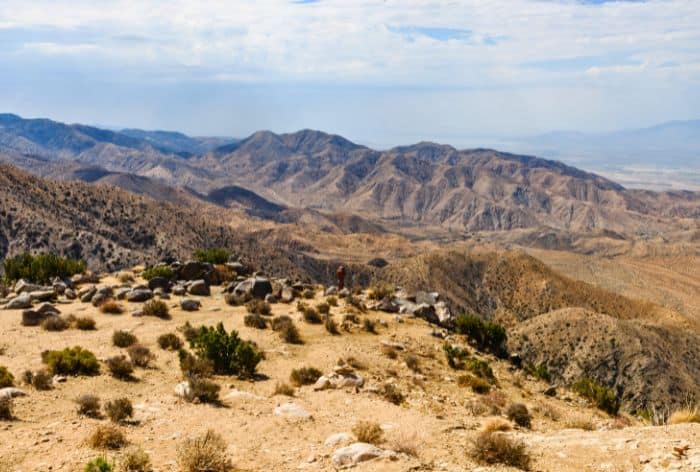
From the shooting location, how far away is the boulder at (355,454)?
9844 mm

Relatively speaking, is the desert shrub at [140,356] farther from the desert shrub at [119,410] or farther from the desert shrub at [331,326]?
the desert shrub at [331,326]

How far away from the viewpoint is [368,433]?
1083cm

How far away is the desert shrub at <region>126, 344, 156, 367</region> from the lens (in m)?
16.5

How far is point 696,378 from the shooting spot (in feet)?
185

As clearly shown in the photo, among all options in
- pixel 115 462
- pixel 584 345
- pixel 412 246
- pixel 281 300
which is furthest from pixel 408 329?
pixel 412 246

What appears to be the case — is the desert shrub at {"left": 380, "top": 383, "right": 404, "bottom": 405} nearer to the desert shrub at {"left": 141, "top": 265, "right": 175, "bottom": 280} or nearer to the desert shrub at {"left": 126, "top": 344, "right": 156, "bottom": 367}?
the desert shrub at {"left": 126, "top": 344, "right": 156, "bottom": 367}

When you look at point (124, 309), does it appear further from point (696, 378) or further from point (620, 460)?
point (696, 378)

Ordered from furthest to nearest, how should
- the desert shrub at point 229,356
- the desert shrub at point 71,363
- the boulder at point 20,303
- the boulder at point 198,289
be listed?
the boulder at point 198,289 → the boulder at point 20,303 → the desert shrub at point 229,356 → the desert shrub at point 71,363

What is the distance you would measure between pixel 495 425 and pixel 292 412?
499 cm

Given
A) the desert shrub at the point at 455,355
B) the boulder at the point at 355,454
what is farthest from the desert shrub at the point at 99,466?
the desert shrub at the point at 455,355

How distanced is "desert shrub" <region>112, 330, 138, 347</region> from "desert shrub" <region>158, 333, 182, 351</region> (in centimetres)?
95

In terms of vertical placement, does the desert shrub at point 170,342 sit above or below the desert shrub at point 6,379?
below

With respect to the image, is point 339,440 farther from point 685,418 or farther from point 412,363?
point 412,363

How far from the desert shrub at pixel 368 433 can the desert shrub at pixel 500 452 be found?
1986 mm
